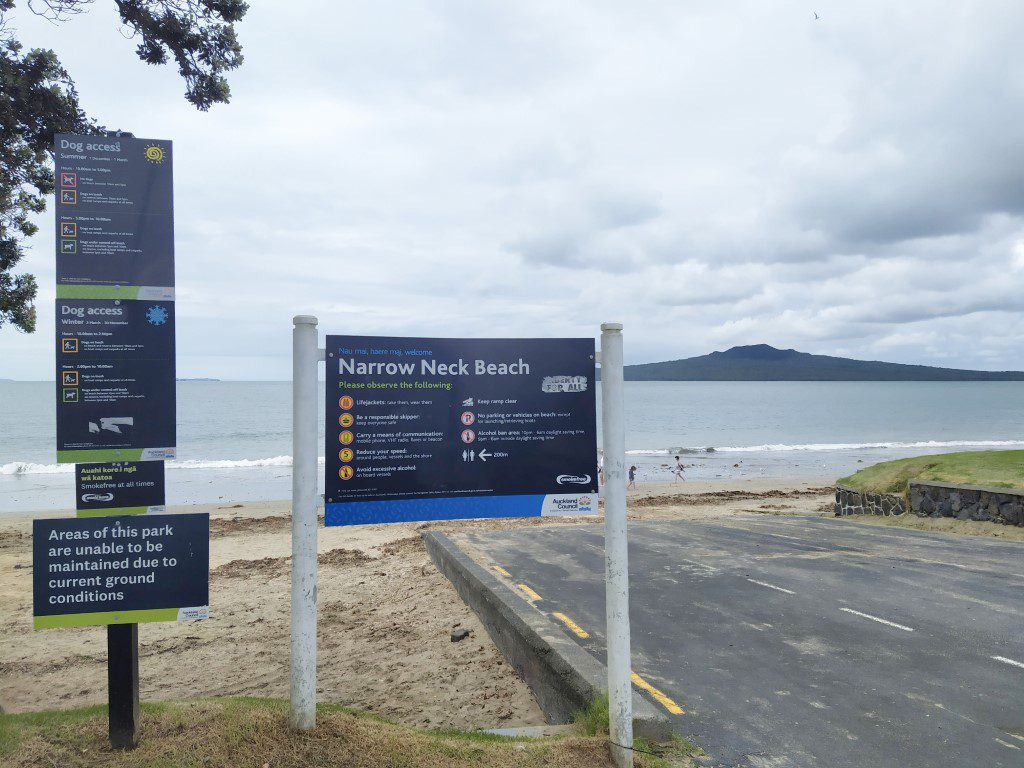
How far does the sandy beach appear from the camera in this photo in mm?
6633

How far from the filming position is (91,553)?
152 inches

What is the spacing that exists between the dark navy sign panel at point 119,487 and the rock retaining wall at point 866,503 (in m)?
18.3

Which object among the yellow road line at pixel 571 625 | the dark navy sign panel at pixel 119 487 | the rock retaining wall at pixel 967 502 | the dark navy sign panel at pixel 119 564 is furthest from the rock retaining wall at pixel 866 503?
the dark navy sign panel at pixel 119 487

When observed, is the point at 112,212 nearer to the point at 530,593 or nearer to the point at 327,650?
the point at 327,650

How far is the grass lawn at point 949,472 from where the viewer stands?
1586 centimetres

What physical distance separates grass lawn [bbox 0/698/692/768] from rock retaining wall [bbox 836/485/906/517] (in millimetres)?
15971

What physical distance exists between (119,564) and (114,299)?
150 centimetres

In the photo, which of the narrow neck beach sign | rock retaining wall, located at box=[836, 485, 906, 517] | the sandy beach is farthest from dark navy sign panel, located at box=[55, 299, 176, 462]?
rock retaining wall, located at box=[836, 485, 906, 517]

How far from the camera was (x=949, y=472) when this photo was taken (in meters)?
17.0

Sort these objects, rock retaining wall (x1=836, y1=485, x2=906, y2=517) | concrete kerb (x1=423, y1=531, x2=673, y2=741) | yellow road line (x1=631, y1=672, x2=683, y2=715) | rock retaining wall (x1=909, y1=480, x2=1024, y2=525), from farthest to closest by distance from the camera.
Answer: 1. rock retaining wall (x1=836, y1=485, x2=906, y2=517)
2. rock retaining wall (x1=909, y1=480, x2=1024, y2=525)
3. yellow road line (x1=631, y1=672, x2=683, y2=715)
4. concrete kerb (x1=423, y1=531, x2=673, y2=741)

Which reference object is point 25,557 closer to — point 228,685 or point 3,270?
point 3,270

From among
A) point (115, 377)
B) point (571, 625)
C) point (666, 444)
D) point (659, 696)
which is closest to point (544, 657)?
point (659, 696)

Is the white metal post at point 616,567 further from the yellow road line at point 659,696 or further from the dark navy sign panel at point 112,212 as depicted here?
the dark navy sign panel at point 112,212

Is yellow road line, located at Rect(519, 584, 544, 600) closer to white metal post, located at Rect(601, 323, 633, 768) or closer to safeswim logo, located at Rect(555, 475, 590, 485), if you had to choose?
white metal post, located at Rect(601, 323, 633, 768)
